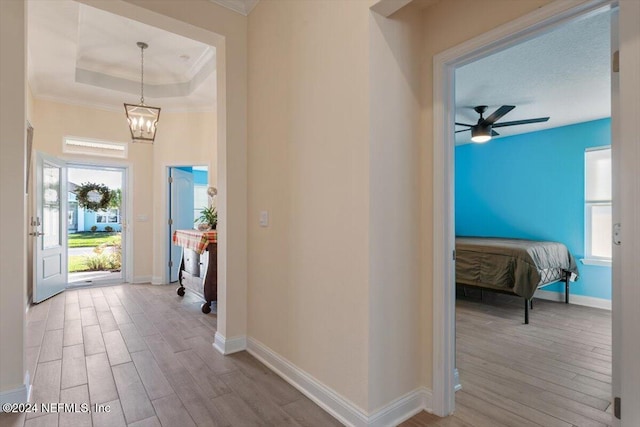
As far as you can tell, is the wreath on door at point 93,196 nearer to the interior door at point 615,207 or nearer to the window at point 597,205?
the interior door at point 615,207

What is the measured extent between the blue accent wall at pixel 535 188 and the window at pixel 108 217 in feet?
28.5

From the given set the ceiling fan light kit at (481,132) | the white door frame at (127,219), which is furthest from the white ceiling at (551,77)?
the white door frame at (127,219)

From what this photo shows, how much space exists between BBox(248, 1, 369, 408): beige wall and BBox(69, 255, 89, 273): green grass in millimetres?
6592

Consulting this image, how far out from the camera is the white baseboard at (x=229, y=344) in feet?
9.12

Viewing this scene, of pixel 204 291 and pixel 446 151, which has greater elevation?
pixel 446 151

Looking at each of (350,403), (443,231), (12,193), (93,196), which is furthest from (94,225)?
(443,231)

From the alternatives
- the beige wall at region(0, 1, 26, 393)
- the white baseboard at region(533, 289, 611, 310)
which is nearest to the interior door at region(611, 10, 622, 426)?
the beige wall at region(0, 1, 26, 393)

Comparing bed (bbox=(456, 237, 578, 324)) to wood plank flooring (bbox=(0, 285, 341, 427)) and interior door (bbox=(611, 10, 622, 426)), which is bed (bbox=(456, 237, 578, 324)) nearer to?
interior door (bbox=(611, 10, 622, 426))

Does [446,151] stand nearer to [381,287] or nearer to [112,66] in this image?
[381,287]

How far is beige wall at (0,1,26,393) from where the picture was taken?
198 centimetres

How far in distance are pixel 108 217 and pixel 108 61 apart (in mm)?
5708

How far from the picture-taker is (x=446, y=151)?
199 cm

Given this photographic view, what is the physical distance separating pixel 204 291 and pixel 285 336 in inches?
76.7

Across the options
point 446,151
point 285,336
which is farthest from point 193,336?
point 446,151
